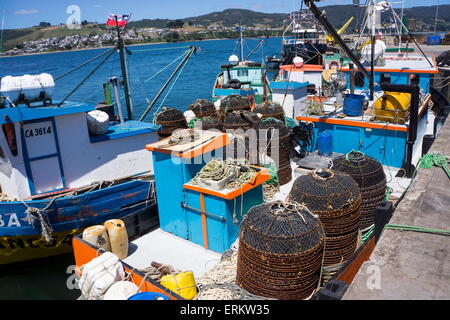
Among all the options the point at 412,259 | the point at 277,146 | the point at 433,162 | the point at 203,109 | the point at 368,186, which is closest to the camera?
the point at 412,259

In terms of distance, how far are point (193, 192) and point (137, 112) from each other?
3428cm

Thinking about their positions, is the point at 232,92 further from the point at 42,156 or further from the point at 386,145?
the point at 42,156

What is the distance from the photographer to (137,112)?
4075 centimetres

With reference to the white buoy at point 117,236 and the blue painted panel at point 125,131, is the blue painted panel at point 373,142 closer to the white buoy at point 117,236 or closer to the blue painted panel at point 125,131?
the blue painted panel at point 125,131

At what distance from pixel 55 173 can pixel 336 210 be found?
6887 millimetres

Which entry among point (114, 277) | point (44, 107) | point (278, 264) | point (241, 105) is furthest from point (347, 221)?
point (241, 105)

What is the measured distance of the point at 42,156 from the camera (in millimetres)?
9414

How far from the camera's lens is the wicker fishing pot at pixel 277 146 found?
1128 cm

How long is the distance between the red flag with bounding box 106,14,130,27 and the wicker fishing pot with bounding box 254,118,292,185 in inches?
242

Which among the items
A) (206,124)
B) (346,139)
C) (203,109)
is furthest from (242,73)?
(346,139)

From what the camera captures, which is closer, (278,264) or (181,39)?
(278,264)

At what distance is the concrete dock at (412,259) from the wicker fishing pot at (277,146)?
545cm

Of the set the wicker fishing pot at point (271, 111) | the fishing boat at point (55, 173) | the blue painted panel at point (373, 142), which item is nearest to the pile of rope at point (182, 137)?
the fishing boat at point (55, 173)
